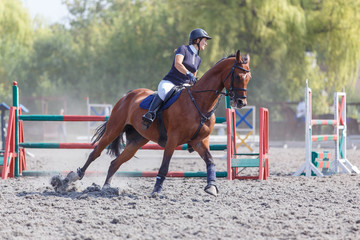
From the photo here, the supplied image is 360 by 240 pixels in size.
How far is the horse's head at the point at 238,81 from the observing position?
20.6ft

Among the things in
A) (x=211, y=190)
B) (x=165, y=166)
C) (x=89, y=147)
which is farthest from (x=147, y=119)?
(x=89, y=147)

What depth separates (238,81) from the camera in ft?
20.9

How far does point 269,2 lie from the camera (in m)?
24.2

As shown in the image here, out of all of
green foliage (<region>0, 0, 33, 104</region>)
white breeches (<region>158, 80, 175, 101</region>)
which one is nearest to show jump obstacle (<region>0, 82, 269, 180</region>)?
white breeches (<region>158, 80, 175, 101</region>)

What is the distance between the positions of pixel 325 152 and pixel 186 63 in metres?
4.38

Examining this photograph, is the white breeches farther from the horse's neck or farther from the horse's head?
the horse's head

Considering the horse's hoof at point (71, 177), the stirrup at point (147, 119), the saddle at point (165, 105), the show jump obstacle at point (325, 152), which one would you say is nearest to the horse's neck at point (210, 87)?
the saddle at point (165, 105)

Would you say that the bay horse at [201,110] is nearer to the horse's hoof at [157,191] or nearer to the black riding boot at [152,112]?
the horse's hoof at [157,191]

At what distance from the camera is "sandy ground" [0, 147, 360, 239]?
4.55 metres

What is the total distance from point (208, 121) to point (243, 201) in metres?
1.06

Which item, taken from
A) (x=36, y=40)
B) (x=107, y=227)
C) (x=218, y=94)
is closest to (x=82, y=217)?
(x=107, y=227)

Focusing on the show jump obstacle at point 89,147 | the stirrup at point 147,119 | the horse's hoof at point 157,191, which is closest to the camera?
the horse's hoof at point 157,191

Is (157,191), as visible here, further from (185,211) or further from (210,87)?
(210,87)

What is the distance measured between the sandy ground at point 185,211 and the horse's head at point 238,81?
115cm
